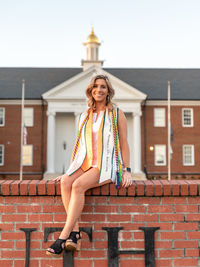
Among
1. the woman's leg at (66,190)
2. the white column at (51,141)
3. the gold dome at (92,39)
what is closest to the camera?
the woman's leg at (66,190)

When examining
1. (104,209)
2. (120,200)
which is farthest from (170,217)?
(104,209)

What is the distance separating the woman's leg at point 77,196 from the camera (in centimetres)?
278

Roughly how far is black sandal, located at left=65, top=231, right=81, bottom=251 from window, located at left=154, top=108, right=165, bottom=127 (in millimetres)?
26440

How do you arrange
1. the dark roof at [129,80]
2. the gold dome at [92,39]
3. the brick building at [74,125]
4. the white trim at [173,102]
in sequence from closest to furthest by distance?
the brick building at [74,125]
the white trim at [173,102]
the dark roof at [129,80]
the gold dome at [92,39]

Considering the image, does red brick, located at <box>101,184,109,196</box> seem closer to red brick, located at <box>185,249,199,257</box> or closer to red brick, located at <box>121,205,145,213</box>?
red brick, located at <box>121,205,145,213</box>

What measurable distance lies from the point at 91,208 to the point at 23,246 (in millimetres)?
726

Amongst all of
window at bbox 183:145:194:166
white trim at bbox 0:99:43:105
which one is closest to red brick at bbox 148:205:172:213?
white trim at bbox 0:99:43:105

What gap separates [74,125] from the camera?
1121 inches

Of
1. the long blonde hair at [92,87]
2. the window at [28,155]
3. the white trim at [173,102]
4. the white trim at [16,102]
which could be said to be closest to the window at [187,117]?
the white trim at [173,102]

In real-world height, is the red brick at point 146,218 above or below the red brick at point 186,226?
above

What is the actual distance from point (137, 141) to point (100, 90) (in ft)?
79.2

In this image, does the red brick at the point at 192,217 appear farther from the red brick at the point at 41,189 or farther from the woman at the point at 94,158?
the red brick at the point at 41,189

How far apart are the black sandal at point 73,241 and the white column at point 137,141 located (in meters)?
24.2

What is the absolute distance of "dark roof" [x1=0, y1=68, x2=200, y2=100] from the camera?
29.0 metres
